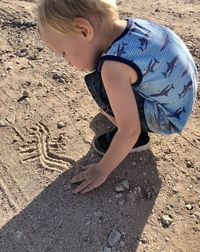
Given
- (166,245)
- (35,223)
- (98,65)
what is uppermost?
(98,65)

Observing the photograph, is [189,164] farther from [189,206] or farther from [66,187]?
[66,187]

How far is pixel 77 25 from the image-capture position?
185 cm

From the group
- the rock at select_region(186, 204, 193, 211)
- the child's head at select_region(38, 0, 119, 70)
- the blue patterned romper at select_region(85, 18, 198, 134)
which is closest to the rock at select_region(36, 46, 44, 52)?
the blue patterned romper at select_region(85, 18, 198, 134)

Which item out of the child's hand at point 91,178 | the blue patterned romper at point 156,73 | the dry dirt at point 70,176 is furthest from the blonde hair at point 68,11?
the dry dirt at point 70,176

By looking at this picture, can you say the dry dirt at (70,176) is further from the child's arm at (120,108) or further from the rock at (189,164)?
the child's arm at (120,108)

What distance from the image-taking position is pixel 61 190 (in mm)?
2289

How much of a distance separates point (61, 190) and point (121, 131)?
1.52ft

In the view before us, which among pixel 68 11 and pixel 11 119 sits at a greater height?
pixel 68 11

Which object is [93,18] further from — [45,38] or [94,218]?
[94,218]

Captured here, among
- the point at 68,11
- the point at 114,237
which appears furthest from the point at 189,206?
the point at 68,11

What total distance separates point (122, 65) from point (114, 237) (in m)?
0.73

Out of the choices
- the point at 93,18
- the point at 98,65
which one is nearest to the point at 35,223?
the point at 98,65

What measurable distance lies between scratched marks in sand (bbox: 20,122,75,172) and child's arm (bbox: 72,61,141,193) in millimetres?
284

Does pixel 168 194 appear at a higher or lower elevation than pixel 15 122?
higher
